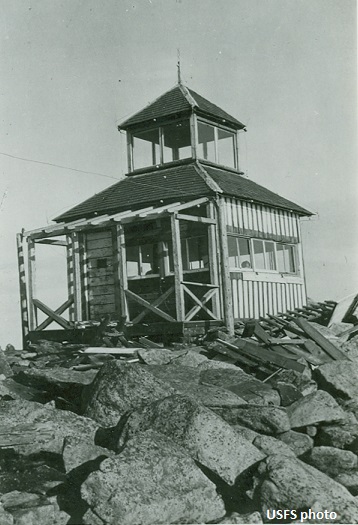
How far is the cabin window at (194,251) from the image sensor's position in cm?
1825

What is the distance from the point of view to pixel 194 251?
18.5 m

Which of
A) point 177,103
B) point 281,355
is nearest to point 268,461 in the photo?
point 281,355

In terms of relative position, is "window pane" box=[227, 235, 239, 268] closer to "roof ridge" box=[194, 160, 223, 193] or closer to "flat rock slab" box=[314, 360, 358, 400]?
"roof ridge" box=[194, 160, 223, 193]

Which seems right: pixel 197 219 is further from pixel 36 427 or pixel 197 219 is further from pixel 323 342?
Result: pixel 36 427

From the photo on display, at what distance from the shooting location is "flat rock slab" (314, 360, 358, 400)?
10758mm

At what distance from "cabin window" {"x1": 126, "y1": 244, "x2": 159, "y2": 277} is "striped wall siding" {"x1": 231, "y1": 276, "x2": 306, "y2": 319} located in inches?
101

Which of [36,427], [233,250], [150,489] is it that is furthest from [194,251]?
[150,489]

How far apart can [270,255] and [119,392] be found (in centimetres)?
1210

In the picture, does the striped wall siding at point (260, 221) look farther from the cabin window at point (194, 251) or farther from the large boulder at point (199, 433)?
the large boulder at point (199, 433)

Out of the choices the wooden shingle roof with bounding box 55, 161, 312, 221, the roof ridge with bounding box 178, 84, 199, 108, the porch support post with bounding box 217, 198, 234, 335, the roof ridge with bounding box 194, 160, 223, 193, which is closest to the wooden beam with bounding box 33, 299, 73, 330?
the wooden shingle roof with bounding box 55, 161, 312, 221

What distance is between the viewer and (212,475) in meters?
7.31

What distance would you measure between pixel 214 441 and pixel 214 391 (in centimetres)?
228

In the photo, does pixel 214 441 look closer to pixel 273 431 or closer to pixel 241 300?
pixel 273 431

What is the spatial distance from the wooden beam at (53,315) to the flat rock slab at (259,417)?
858 centimetres
